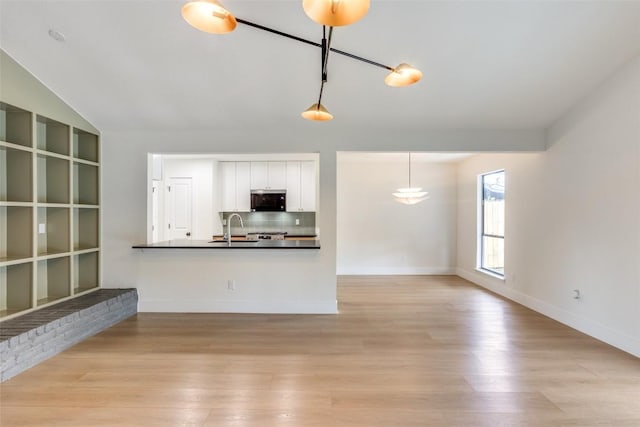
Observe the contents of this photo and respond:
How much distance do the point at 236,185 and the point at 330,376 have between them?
479 cm

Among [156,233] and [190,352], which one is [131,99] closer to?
[190,352]

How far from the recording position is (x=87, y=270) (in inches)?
160

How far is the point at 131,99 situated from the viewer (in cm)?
353

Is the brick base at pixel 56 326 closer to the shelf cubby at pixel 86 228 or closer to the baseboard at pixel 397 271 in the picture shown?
the shelf cubby at pixel 86 228

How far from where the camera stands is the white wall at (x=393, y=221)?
6789 millimetres

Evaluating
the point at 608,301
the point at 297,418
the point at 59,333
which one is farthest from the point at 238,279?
the point at 608,301

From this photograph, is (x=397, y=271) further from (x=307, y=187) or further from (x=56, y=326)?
(x=56, y=326)

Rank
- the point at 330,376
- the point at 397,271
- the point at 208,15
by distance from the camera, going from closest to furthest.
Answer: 1. the point at 208,15
2. the point at 330,376
3. the point at 397,271

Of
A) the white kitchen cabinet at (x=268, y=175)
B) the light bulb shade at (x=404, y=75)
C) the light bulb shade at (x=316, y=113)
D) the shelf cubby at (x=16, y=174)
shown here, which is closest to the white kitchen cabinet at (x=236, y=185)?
the white kitchen cabinet at (x=268, y=175)

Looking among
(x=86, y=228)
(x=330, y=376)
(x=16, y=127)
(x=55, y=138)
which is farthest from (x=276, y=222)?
(x=330, y=376)

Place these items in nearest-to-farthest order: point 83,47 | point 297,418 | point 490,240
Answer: point 297,418
point 83,47
point 490,240

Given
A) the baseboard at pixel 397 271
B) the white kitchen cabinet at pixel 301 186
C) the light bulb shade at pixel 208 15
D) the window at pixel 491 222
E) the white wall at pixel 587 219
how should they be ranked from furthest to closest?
1. the baseboard at pixel 397 271
2. the white kitchen cabinet at pixel 301 186
3. the window at pixel 491 222
4. the white wall at pixel 587 219
5. the light bulb shade at pixel 208 15

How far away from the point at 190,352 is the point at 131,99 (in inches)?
111

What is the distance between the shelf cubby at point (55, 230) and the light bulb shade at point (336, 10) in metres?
3.85
